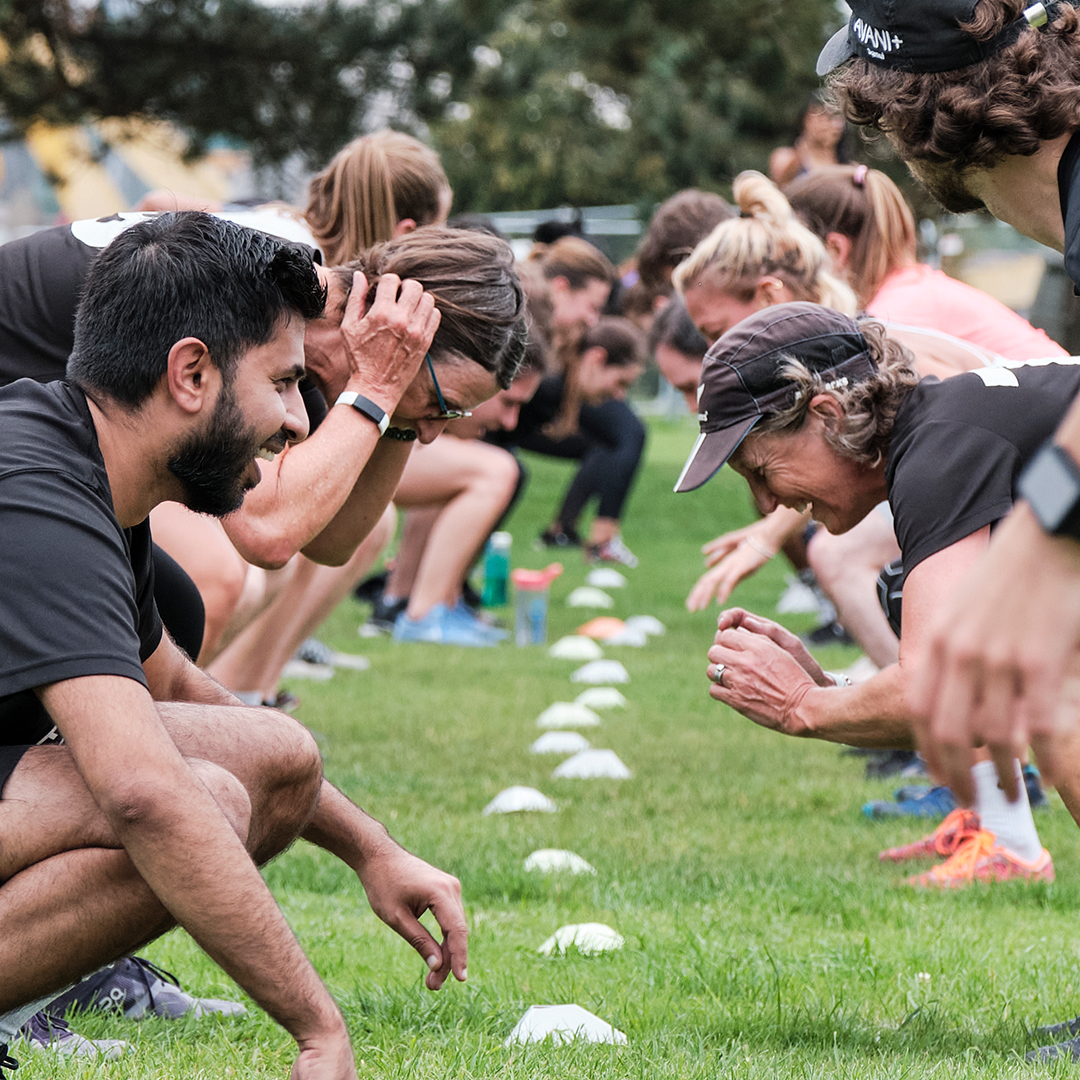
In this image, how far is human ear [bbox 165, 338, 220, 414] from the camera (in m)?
2.32

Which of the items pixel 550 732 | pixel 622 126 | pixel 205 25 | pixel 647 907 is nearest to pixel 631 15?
pixel 622 126

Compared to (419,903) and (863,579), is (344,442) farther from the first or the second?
(863,579)

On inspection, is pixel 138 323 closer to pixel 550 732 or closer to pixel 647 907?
pixel 647 907

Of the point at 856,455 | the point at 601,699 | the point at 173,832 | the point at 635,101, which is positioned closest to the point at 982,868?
the point at 856,455

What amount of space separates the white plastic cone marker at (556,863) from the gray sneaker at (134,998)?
1182 millimetres

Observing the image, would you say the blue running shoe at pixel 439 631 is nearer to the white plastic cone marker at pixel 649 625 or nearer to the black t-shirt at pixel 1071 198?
the white plastic cone marker at pixel 649 625

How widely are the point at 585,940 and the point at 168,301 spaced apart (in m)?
1.79

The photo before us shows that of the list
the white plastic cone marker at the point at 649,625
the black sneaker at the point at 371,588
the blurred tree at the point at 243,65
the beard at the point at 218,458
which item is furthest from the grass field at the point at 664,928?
the blurred tree at the point at 243,65

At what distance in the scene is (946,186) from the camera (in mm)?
2863

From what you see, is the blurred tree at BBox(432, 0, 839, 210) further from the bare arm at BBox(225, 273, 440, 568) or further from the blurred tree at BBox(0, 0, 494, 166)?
the bare arm at BBox(225, 273, 440, 568)

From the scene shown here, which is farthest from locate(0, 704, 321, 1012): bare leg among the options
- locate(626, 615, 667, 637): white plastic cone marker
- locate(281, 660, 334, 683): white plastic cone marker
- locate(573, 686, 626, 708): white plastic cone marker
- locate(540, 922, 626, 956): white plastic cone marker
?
locate(626, 615, 667, 637): white plastic cone marker

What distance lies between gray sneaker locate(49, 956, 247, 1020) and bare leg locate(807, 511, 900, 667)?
2.74 metres

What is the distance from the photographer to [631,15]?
3256cm

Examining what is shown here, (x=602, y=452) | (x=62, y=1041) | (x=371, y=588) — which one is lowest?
(x=602, y=452)
